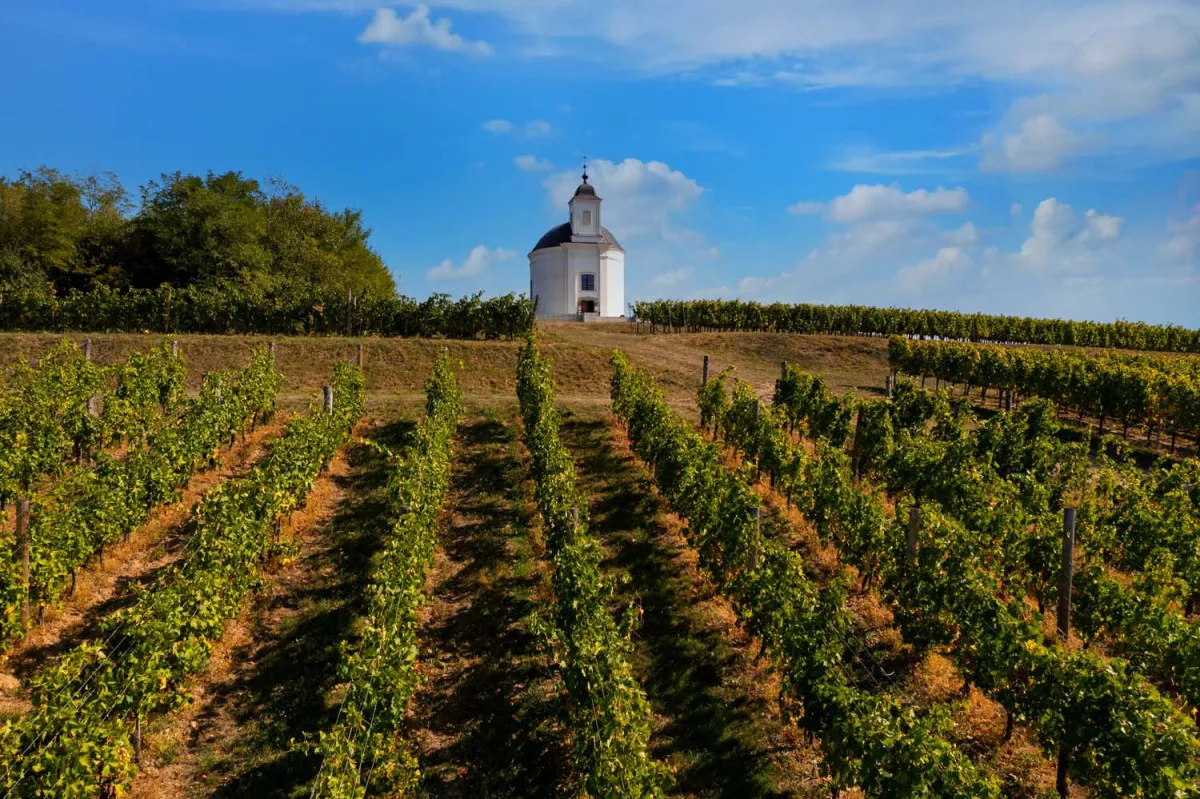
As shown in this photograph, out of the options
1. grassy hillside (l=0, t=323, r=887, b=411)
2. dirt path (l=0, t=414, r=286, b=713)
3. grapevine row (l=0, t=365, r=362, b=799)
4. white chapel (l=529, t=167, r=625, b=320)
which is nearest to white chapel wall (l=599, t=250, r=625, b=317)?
white chapel (l=529, t=167, r=625, b=320)

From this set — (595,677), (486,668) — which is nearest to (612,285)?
(486,668)

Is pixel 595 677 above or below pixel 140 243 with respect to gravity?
below

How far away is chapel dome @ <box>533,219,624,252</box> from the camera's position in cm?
5531

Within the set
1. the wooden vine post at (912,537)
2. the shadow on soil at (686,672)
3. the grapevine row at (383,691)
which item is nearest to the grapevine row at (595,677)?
the shadow on soil at (686,672)

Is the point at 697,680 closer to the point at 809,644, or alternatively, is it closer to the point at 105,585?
the point at 809,644

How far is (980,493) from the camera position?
14086mm

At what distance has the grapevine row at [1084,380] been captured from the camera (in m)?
25.2

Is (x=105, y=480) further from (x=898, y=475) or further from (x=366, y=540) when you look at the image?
(x=898, y=475)

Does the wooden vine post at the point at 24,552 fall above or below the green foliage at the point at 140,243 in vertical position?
below

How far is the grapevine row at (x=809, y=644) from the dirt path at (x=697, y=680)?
1.36ft

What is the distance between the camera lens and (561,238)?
55750 mm

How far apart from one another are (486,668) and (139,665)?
167 inches

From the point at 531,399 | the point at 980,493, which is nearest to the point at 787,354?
the point at 531,399

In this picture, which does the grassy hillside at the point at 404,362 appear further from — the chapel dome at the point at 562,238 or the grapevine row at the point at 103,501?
the chapel dome at the point at 562,238
